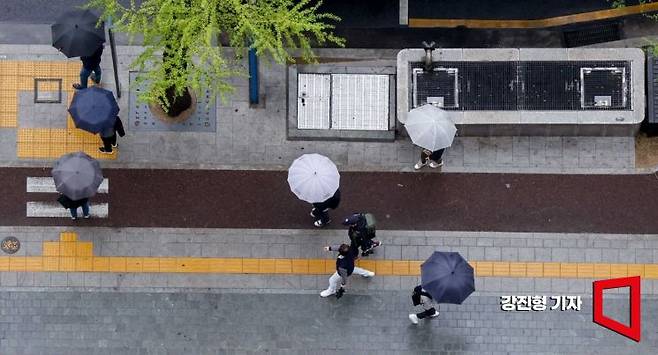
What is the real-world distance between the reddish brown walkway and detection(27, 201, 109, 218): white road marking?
13 centimetres

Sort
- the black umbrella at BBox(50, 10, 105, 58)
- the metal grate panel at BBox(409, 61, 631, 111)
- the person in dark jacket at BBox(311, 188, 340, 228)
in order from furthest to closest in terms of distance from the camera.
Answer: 1. the metal grate panel at BBox(409, 61, 631, 111)
2. the person in dark jacket at BBox(311, 188, 340, 228)
3. the black umbrella at BBox(50, 10, 105, 58)

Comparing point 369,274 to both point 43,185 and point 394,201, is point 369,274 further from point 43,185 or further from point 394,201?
point 43,185

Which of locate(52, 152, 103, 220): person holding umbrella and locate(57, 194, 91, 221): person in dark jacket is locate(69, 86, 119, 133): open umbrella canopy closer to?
locate(52, 152, 103, 220): person holding umbrella

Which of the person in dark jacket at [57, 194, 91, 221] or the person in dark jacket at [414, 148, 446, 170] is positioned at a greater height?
the person in dark jacket at [414, 148, 446, 170]

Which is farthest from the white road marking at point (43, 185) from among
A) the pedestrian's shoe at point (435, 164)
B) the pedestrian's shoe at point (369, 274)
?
the pedestrian's shoe at point (435, 164)

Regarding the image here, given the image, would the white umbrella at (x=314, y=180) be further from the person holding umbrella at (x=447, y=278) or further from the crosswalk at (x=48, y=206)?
the crosswalk at (x=48, y=206)

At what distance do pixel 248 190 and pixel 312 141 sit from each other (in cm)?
195

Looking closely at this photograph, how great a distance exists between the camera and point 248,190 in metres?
21.6

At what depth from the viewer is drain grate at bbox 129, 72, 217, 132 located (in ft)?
71.7

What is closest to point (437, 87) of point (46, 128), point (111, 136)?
point (111, 136)

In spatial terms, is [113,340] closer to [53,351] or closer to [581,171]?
[53,351]

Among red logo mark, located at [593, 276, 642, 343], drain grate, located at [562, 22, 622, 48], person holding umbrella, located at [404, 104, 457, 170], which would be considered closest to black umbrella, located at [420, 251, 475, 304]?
person holding umbrella, located at [404, 104, 457, 170]

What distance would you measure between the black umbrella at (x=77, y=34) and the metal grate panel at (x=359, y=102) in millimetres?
5728

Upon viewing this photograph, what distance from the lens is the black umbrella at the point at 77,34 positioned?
1955cm
